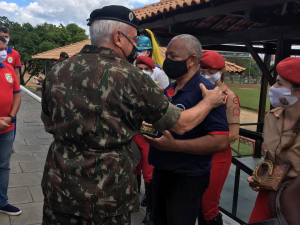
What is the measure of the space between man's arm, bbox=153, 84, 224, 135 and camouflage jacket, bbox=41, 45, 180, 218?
0.11 ft

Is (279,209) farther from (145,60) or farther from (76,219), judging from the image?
(145,60)

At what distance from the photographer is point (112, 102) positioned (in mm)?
1349

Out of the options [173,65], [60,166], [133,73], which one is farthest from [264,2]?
[60,166]

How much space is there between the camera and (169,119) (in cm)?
146

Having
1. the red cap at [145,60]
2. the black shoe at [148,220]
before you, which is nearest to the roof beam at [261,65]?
the red cap at [145,60]

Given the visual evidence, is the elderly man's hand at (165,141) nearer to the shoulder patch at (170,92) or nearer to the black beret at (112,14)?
the shoulder patch at (170,92)

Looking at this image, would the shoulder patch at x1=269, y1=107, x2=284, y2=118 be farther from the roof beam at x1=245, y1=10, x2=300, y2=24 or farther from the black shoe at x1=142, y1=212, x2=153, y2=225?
the roof beam at x1=245, y1=10, x2=300, y2=24

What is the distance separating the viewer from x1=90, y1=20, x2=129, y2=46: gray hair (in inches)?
56.6

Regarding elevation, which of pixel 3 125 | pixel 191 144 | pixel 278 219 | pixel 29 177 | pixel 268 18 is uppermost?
pixel 268 18

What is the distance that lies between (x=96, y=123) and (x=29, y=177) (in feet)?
10.6

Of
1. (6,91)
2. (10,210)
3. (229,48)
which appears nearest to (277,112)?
(6,91)

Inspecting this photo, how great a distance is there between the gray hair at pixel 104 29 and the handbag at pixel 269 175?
1.30 m

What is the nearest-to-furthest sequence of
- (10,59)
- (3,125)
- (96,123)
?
(96,123) < (3,125) < (10,59)

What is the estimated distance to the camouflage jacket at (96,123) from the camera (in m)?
1.36
